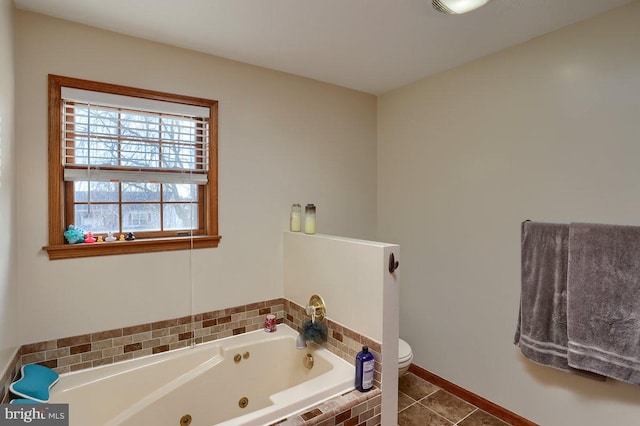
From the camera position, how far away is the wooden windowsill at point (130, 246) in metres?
1.88

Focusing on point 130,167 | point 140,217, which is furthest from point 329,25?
point 140,217

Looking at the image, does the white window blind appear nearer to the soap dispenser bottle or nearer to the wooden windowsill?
the wooden windowsill

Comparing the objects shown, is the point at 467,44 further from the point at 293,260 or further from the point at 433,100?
the point at 293,260

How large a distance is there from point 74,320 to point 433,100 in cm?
287

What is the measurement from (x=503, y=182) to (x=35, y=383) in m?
2.91

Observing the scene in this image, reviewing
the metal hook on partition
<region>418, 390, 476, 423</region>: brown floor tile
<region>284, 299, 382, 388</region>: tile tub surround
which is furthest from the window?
<region>418, 390, 476, 423</region>: brown floor tile

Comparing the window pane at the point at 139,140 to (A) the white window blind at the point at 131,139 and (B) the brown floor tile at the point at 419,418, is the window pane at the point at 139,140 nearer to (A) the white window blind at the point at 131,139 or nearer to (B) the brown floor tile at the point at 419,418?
(A) the white window blind at the point at 131,139

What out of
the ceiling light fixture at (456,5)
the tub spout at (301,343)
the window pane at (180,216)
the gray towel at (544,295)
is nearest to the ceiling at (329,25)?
the ceiling light fixture at (456,5)

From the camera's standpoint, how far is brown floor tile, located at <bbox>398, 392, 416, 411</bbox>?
246 centimetres

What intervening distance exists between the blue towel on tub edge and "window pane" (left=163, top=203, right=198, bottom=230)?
3.20 feet

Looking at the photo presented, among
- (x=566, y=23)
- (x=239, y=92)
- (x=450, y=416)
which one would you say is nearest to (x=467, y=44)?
(x=566, y=23)

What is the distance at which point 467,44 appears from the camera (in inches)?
84.7

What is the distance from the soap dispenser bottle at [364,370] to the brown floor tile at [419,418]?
2.38 ft

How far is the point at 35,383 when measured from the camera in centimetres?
167
